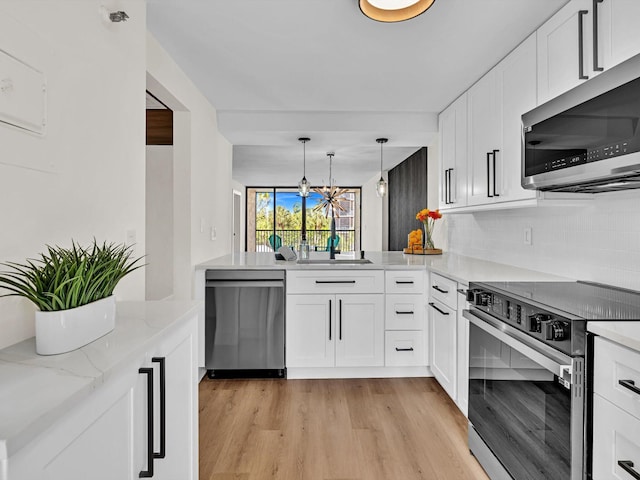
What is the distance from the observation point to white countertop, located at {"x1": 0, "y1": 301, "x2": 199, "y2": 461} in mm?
615

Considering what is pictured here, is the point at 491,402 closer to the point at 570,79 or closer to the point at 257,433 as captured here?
the point at 257,433

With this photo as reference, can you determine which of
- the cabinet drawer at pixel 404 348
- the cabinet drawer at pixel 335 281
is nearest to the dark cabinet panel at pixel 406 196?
the cabinet drawer at pixel 335 281

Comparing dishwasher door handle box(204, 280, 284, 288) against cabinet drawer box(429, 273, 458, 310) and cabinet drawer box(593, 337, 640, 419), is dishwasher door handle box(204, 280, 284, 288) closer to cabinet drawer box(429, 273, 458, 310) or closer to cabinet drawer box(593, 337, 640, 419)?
cabinet drawer box(429, 273, 458, 310)

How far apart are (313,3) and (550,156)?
128cm

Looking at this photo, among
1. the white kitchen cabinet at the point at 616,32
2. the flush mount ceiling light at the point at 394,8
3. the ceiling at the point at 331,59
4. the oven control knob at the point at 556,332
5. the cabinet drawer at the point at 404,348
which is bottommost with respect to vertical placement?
the cabinet drawer at the point at 404,348

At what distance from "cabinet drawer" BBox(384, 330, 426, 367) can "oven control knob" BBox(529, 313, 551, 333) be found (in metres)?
1.77

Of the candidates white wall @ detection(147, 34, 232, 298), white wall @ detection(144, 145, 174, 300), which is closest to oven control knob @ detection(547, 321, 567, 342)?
white wall @ detection(147, 34, 232, 298)

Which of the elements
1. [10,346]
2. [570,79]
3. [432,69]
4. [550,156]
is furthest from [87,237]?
[432,69]

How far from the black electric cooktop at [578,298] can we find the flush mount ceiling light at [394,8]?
4.08 feet

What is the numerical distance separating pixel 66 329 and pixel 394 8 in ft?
5.45

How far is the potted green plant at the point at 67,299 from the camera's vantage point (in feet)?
3.04

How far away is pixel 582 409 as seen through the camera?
4.35ft

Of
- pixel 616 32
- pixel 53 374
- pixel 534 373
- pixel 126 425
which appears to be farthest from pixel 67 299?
pixel 616 32

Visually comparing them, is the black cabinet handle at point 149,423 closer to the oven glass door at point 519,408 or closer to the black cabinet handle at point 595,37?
the oven glass door at point 519,408
